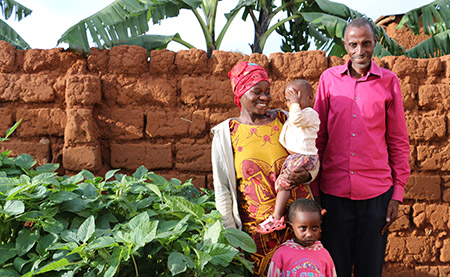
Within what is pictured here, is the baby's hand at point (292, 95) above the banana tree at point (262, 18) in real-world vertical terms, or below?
below

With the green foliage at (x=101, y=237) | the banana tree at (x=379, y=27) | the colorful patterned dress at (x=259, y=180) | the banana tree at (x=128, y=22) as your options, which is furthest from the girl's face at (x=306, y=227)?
the banana tree at (x=379, y=27)

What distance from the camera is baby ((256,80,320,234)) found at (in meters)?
2.00

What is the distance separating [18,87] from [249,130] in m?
1.98

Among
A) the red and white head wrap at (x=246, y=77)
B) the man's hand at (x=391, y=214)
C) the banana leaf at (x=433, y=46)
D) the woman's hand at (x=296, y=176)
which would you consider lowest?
the man's hand at (x=391, y=214)

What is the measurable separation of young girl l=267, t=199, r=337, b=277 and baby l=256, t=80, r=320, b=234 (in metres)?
0.07

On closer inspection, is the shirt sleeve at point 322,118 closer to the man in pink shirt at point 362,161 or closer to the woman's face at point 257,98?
the man in pink shirt at point 362,161

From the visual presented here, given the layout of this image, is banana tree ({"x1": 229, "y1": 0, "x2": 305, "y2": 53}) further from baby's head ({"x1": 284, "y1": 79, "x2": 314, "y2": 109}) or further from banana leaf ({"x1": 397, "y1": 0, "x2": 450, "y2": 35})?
baby's head ({"x1": 284, "y1": 79, "x2": 314, "y2": 109})

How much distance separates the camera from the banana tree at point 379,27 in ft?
17.7

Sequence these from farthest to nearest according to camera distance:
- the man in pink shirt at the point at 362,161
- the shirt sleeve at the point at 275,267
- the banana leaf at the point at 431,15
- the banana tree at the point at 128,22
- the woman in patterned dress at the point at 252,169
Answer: the banana leaf at the point at 431,15, the banana tree at the point at 128,22, the man in pink shirt at the point at 362,161, the woman in patterned dress at the point at 252,169, the shirt sleeve at the point at 275,267

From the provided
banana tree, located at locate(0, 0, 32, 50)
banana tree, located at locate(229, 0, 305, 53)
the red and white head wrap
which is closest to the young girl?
the red and white head wrap

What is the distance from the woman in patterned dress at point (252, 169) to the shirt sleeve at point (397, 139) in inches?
21.0

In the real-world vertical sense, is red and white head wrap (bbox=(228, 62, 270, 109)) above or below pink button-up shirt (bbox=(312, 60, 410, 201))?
above

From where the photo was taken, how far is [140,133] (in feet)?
10.4

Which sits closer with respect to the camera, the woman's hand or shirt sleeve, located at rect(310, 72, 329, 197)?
the woman's hand
